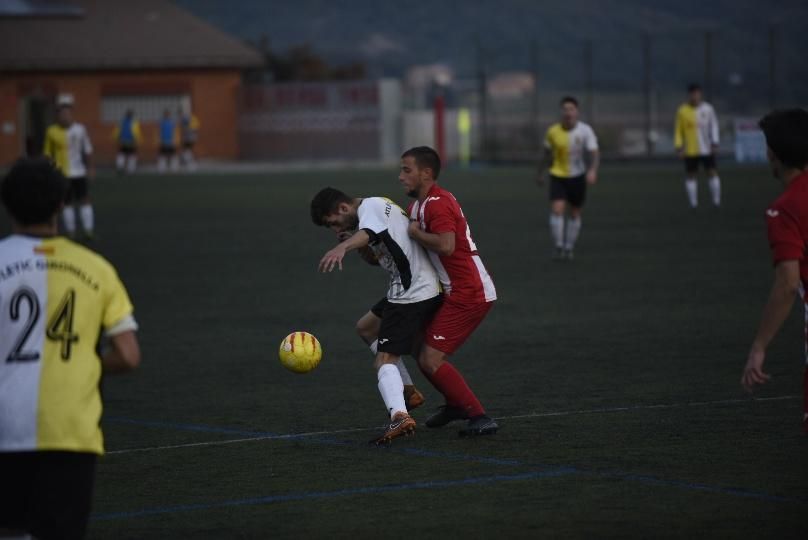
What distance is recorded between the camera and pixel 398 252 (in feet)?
25.5

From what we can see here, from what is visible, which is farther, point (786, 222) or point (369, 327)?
point (369, 327)

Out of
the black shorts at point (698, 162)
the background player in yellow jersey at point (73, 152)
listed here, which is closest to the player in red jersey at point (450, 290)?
the background player in yellow jersey at point (73, 152)

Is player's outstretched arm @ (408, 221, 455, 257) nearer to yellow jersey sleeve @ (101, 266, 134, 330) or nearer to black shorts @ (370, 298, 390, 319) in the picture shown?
black shorts @ (370, 298, 390, 319)

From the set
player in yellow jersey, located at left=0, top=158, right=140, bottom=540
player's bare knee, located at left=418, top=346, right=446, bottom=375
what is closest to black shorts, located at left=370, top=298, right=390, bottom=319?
player's bare knee, located at left=418, top=346, right=446, bottom=375

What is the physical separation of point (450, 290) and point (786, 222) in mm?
2998


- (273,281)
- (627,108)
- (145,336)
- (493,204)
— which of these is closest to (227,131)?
(627,108)

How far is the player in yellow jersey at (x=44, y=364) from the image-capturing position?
4547 mm

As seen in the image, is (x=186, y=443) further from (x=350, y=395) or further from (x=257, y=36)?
(x=257, y=36)

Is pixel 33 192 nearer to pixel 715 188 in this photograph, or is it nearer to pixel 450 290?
pixel 450 290

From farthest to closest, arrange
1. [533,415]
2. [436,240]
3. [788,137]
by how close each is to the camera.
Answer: [533,415] → [436,240] → [788,137]

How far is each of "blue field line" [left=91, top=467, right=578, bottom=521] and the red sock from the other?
98 cm

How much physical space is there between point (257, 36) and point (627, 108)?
214 ft

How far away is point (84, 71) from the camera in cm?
5934

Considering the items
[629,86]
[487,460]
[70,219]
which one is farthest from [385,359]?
[629,86]
